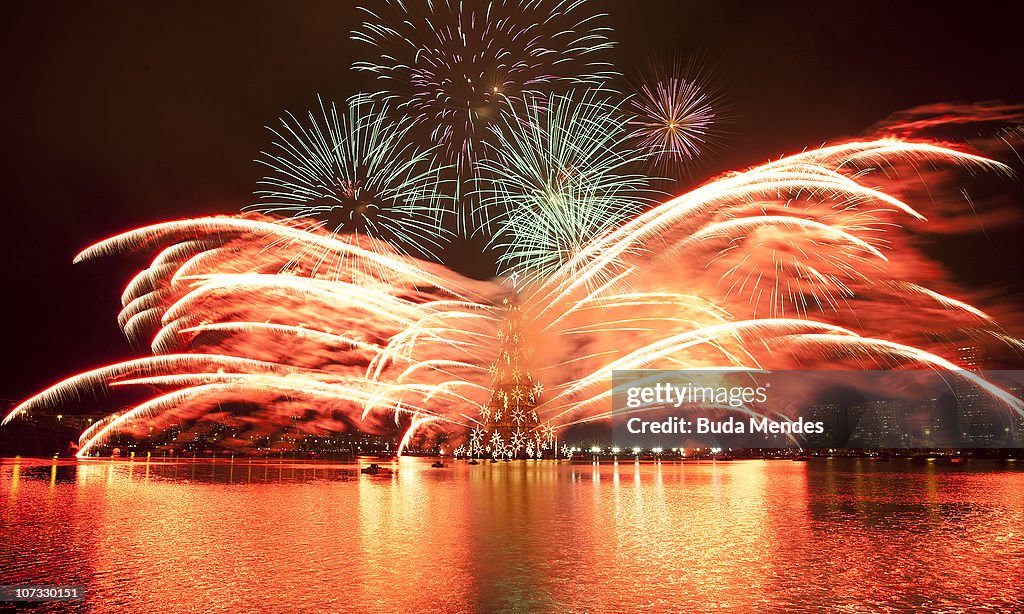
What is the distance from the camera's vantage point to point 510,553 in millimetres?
14734

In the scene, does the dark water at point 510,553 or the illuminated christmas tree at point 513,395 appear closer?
the dark water at point 510,553

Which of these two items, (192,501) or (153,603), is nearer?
(153,603)

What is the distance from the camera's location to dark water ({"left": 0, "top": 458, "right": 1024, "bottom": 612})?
10648 millimetres

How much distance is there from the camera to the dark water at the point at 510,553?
10648mm

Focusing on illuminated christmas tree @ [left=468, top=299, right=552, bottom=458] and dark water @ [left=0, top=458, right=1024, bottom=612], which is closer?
dark water @ [left=0, top=458, right=1024, bottom=612]

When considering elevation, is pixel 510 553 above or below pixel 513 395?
below

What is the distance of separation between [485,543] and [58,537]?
935cm

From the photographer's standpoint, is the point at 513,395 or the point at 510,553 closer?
the point at 510,553

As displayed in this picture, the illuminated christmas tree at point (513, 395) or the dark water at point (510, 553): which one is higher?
the illuminated christmas tree at point (513, 395)

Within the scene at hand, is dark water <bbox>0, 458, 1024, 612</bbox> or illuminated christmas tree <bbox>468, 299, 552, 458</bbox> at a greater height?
illuminated christmas tree <bbox>468, 299, 552, 458</bbox>

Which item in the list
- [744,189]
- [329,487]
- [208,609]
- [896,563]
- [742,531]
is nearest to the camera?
[208,609]

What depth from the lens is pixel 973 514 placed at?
23.8 meters

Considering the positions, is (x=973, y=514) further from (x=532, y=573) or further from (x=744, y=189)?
(x=532, y=573)

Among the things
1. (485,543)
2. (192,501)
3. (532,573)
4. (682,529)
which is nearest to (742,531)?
(682,529)
